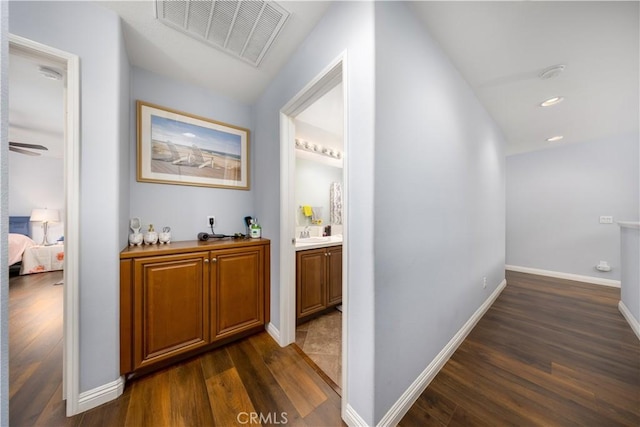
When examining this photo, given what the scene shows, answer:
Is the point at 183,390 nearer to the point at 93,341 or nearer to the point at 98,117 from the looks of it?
the point at 93,341

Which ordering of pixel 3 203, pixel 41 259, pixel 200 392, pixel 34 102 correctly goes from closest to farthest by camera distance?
pixel 3 203
pixel 200 392
pixel 34 102
pixel 41 259

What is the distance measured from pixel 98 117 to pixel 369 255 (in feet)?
5.86

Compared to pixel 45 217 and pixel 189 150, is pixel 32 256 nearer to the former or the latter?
pixel 45 217

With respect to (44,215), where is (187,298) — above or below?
below

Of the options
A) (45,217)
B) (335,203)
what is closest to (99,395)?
(335,203)

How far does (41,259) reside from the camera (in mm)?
3791

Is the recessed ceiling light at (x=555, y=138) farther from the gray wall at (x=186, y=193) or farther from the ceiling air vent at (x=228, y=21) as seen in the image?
the gray wall at (x=186, y=193)

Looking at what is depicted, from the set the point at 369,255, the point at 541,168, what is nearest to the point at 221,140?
the point at 369,255

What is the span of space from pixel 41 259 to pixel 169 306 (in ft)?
15.0

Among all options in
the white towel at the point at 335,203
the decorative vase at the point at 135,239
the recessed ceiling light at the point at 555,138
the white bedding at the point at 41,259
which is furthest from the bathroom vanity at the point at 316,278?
the white bedding at the point at 41,259

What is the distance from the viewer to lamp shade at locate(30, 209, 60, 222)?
4.42 meters

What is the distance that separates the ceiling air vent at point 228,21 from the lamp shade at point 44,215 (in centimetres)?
591

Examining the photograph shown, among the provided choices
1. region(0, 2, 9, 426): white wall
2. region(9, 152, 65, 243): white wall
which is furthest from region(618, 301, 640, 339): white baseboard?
region(9, 152, 65, 243): white wall

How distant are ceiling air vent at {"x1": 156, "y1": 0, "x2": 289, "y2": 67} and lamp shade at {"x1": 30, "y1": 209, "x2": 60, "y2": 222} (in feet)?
19.4
